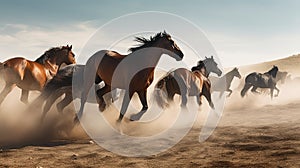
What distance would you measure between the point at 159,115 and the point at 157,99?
806 millimetres

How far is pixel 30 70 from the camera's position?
995 cm

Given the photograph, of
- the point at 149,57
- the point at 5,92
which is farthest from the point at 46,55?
the point at 149,57

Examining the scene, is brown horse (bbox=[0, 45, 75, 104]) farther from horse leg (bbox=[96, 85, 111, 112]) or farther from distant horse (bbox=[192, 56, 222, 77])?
distant horse (bbox=[192, 56, 222, 77])

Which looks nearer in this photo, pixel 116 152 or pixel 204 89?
pixel 116 152

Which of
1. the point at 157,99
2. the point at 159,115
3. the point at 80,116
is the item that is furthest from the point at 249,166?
the point at 157,99

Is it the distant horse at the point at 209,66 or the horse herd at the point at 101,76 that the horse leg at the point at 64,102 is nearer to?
the horse herd at the point at 101,76

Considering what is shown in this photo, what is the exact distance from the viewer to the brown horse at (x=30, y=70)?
31.3ft

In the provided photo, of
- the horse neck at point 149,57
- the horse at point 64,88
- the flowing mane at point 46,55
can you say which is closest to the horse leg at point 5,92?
the horse at point 64,88

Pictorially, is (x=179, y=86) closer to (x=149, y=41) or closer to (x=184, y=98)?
(x=184, y=98)

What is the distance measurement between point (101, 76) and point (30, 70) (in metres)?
2.66

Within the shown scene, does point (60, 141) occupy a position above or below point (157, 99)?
below

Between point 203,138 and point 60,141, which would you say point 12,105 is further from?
point 203,138

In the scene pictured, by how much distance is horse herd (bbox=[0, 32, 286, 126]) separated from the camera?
7.85 meters

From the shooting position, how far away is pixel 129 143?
21.8 feet
